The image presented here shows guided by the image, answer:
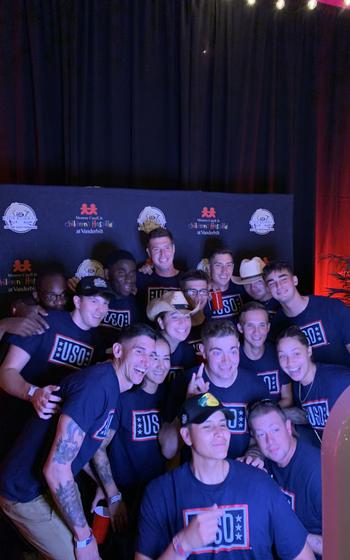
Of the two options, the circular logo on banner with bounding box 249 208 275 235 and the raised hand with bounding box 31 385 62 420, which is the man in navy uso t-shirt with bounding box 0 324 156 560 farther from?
the circular logo on banner with bounding box 249 208 275 235

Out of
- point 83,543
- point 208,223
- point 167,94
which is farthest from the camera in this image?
point 167,94

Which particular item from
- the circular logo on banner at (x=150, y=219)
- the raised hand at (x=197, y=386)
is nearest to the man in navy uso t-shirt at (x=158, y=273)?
the circular logo on banner at (x=150, y=219)

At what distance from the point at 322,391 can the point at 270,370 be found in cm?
35

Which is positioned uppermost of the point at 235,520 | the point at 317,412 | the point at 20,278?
the point at 20,278

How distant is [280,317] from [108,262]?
1.14 meters

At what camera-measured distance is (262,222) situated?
4277 mm

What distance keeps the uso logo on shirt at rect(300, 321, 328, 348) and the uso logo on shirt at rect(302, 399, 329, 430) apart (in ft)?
1.76

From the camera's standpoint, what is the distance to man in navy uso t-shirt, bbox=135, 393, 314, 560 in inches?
75.5

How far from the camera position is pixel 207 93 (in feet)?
16.1

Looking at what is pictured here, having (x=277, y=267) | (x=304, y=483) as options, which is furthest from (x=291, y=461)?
(x=277, y=267)

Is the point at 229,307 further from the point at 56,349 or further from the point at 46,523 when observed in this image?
the point at 46,523

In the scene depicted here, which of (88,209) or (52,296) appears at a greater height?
(88,209)

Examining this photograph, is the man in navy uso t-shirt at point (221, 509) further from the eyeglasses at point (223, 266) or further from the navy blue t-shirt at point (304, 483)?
the eyeglasses at point (223, 266)

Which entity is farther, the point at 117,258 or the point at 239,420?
the point at 117,258
